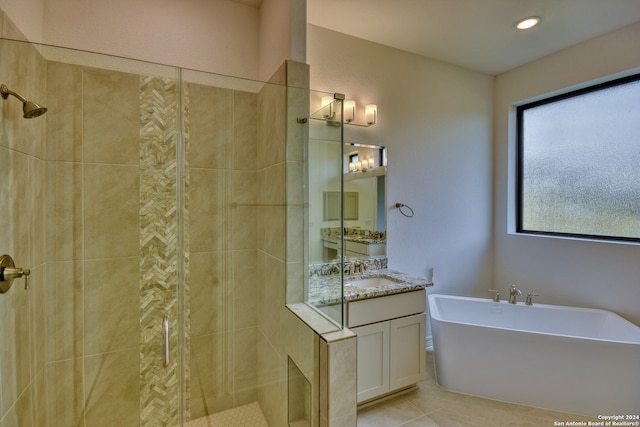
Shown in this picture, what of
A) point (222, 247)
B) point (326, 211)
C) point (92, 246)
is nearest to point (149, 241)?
point (92, 246)

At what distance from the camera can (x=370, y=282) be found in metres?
2.34

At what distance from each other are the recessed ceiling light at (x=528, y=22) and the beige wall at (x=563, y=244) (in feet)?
2.21

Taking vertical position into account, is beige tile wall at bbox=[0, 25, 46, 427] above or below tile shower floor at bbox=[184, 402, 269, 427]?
above

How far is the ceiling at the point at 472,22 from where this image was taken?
6.63ft

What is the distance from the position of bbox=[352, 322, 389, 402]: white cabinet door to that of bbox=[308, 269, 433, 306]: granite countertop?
0.74 ft

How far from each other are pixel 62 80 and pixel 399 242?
253 centimetres

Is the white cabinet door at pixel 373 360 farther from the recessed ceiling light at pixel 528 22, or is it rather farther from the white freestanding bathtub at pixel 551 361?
the recessed ceiling light at pixel 528 22

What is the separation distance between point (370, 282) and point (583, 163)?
2.23 metres

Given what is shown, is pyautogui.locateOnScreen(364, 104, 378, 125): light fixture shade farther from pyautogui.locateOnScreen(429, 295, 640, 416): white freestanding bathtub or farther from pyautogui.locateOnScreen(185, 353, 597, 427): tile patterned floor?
pyautogui.locateOnScreen(185, 353, 597, 427): tile patterned floor

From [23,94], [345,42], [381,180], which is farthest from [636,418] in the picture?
[23,94]

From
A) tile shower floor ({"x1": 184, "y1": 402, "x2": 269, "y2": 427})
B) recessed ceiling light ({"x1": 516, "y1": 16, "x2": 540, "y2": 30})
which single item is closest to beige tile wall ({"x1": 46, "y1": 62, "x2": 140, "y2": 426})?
tile shower floor ({"x1": 184, "y1": 402, "x2": 269, "y2": 427})

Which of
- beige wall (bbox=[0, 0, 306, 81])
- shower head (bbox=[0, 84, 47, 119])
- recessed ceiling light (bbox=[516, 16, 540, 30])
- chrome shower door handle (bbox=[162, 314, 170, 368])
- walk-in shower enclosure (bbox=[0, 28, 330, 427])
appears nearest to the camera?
shower head (bbox=[0, 84, 47, 119])

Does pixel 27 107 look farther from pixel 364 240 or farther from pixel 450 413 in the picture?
pixel 450 413

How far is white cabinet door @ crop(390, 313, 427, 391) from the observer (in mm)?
2039
